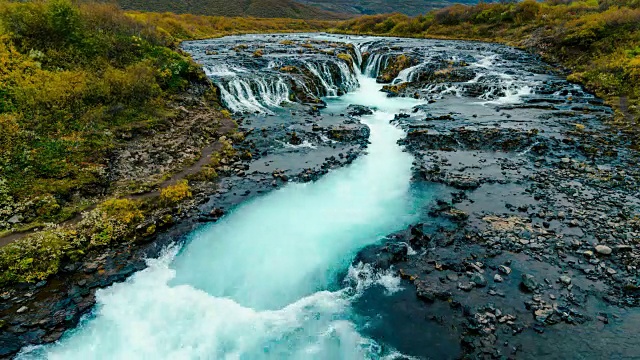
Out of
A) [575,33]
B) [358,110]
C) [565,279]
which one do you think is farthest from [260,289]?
[575,33]

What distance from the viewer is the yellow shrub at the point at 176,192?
48.1ft

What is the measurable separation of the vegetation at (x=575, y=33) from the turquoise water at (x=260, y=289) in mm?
18788

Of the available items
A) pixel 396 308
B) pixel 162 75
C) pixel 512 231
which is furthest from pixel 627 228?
pixel 162 75

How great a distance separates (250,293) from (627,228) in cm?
1418

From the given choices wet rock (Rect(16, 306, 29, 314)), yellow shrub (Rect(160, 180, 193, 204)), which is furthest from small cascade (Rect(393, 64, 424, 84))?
wet rock (Rect(16, 306, 29, 314))

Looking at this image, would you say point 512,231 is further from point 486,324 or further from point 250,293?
point 250,293

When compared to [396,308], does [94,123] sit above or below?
above

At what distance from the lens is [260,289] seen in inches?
437

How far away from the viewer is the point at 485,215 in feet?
45.7

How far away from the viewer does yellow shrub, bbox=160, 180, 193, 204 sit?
14660 millimetres

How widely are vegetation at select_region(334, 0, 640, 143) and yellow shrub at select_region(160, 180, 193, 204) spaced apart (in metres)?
25.3

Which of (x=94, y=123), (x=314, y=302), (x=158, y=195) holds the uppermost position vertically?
(x=94, y=123)

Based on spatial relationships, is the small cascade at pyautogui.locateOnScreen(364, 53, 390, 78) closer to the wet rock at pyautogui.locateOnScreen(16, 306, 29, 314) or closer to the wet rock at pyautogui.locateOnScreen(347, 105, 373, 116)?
the wet rock at pyautogui.locateOnScreen(347, 105, 373, 116)

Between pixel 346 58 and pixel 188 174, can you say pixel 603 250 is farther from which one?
pixel 346 58
